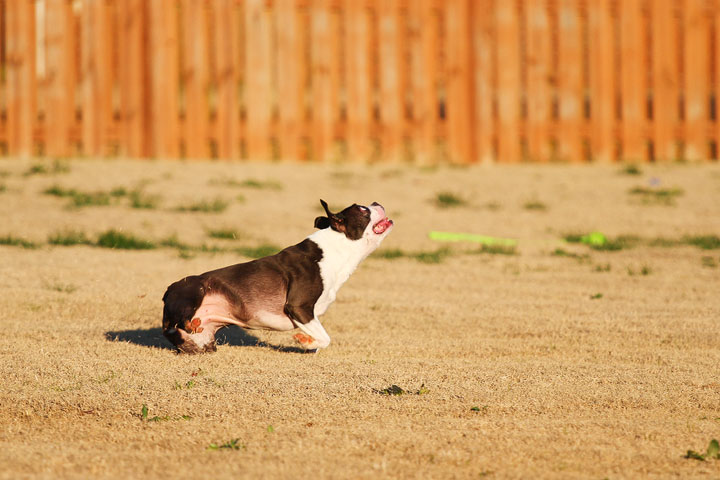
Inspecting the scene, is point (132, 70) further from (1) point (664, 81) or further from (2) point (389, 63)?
(1) point (664, 81)

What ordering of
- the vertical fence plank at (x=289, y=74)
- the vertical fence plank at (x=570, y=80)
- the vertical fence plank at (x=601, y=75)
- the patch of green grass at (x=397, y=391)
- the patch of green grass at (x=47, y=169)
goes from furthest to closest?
the vertical fence plank at (x=601, y=75)
the vertical fence plank at (x=570, y=80)
the vertical fence plank at (x=289, y=74)
the patch of green grass at (x=47, y=169)
the patch of green grass at (x=397, y=391)

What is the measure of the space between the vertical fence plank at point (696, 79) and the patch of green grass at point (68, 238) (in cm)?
856

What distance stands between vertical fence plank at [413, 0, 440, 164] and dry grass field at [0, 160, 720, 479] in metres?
0.85

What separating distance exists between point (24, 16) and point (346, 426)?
9852 millimetres

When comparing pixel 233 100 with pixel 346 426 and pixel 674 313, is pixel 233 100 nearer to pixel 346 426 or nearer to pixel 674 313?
pixel 674 313

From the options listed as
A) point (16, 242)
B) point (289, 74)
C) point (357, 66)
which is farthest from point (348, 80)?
point (16, 242)

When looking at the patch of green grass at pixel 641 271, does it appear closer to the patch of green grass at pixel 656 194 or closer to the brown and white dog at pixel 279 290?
the patch of green grass at pixel 656 194

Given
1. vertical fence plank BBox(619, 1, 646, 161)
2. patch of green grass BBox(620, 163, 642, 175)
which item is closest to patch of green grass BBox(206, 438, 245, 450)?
patch of green grass BBox(620, 163, 642, 175)

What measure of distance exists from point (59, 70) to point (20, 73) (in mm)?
500

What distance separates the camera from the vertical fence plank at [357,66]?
41.7 feet

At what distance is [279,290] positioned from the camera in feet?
18.9

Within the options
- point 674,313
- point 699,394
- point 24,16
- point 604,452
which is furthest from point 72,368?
point 24,16

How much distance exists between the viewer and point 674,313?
718cm

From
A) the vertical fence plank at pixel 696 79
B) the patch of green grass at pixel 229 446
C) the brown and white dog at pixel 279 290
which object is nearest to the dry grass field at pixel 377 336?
the patch of green grass at pixel 229 446
